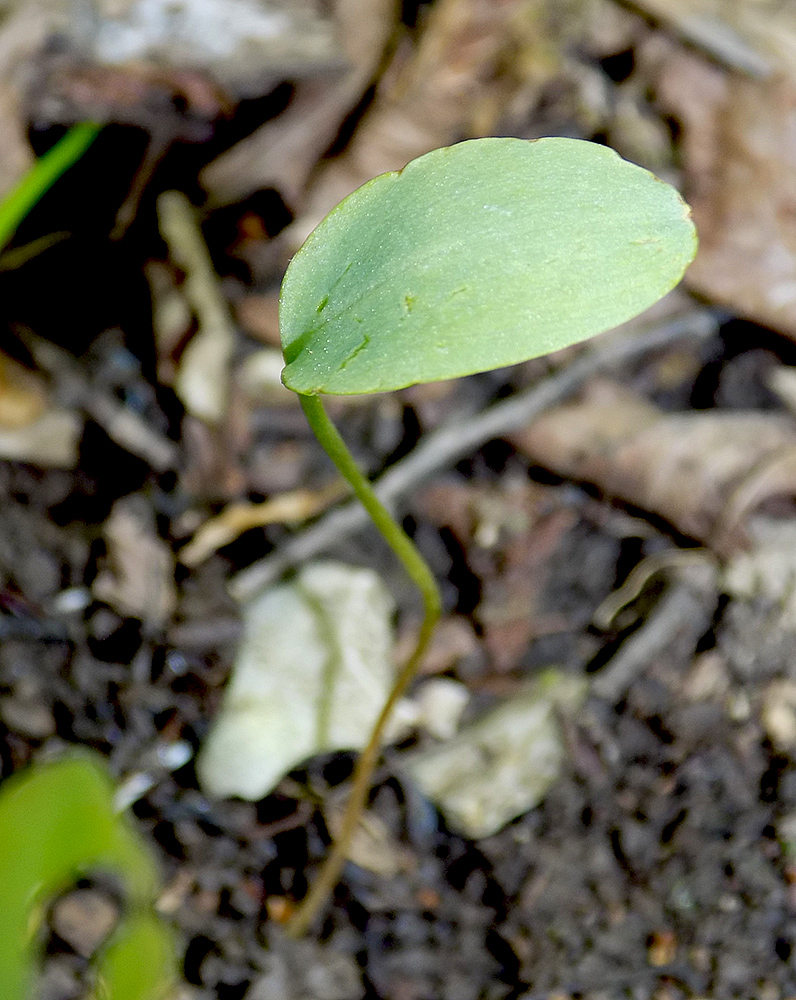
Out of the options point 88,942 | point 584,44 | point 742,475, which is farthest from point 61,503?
point 584,44

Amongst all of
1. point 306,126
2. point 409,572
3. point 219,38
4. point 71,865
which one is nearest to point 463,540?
point 409,572

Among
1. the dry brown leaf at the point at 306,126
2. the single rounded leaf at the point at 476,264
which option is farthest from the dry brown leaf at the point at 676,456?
the single rounded leaf at the point at 476,264

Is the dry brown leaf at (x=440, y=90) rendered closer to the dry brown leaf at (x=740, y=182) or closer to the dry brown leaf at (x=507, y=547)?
the dry brown leaf at (x=740, y=182)

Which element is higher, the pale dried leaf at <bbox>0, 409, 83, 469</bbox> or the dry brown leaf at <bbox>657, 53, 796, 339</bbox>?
the pale dried leaf at <bbox>0, 409, 83, 469</bbox>

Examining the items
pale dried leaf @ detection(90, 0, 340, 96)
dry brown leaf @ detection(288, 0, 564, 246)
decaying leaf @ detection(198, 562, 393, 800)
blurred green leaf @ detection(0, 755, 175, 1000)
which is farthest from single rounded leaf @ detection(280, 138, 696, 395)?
pale dried leaf @ detection(90, 0, 340, 96)

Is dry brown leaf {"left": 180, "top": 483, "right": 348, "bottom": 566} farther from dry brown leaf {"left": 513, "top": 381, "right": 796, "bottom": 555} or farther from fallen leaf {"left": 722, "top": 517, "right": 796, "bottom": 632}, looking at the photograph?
fallen leaf {"left": 722, "top": 517, "right": 796, "bottom": 632}

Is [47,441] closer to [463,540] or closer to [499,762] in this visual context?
[463,540]
